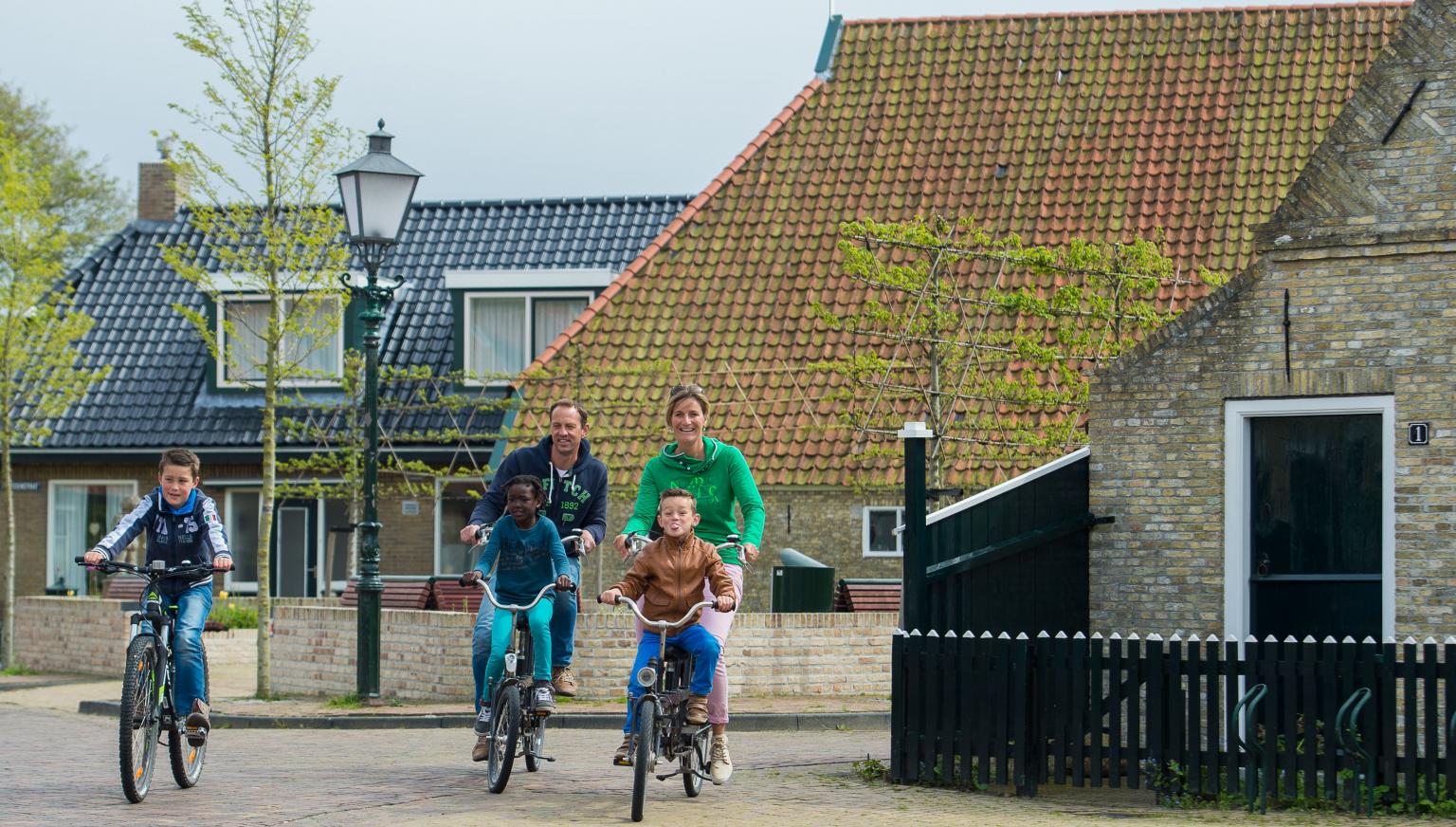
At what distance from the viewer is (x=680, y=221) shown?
2406 cm

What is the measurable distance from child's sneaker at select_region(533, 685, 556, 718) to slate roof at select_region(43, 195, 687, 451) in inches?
692

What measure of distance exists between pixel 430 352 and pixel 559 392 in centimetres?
677

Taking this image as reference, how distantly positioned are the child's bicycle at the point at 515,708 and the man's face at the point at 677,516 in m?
0.95

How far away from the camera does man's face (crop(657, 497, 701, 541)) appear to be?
956 cm

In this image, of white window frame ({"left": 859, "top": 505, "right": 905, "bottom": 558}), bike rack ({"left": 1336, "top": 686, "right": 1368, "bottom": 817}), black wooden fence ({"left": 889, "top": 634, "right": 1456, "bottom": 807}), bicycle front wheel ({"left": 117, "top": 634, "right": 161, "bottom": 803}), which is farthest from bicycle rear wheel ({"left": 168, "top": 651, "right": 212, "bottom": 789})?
Answer: white window frame ({"left": 859, "top": 505, "right": 905, "bottom": 558})

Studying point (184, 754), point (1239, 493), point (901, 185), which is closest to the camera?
point (184, 754)

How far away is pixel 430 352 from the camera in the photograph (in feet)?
94.9

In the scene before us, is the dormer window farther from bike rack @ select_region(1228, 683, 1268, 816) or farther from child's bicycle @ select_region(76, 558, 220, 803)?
bike rack @ select_region(1228, 683, 1268, 816)

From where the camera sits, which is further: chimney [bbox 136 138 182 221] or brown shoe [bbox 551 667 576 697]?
chimney [bbox 136 138 182 221]

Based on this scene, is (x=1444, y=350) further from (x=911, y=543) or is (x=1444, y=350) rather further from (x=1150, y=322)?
(x=1150, y=322)

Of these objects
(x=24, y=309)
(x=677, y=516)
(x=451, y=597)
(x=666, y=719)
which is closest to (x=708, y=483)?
(x=677, y=516)

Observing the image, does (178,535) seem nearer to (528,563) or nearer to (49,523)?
(528,563)

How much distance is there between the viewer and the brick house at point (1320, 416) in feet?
37.3

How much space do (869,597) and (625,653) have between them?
11.6ft
